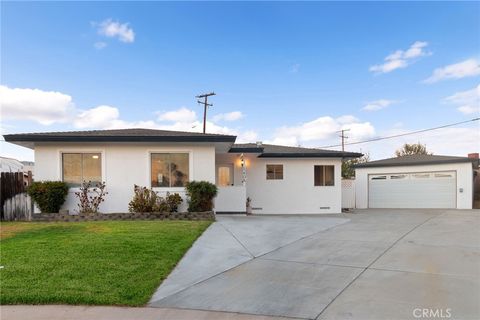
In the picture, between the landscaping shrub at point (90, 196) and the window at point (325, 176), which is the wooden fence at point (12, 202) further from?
the window at point (325, 176)

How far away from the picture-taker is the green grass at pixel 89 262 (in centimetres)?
472

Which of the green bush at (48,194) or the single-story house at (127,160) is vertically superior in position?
the single-story house at (127,160)

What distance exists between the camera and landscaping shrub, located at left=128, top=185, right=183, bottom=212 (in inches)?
451

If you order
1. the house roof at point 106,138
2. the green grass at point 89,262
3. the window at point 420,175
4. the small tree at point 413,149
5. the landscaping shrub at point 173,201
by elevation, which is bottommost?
the green grass at point 89,262

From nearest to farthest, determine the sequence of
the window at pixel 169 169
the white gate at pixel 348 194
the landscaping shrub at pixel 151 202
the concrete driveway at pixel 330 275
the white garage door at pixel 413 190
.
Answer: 1. the concrete driveway at pixel 330 275
2. the landscaping shrub at pixel 151 202
3. the window at pixel 169 169
4. the white garage door at pixel 413 190
5. the white gate at pixel 348 194

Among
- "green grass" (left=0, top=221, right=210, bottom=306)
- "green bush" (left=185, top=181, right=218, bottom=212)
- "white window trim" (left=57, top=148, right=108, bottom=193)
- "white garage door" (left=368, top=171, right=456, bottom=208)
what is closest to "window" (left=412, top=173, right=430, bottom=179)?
"white garage door" (left=368, top=171, right=456, bottom=208)

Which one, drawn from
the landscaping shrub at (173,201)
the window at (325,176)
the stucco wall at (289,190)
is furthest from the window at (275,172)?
the landscaping shrub at (173,201)

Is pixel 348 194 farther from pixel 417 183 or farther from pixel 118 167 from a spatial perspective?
pixel 118 167

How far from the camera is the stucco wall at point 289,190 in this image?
1593 centimetres

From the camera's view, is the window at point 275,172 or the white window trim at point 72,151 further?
the window at point 275,172

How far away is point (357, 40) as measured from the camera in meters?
14.8

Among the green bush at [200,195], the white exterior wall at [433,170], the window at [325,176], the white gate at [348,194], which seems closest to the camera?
the green bush at [200,195]

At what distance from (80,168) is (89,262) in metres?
6.86

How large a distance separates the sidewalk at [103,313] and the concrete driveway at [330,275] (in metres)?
0.18
